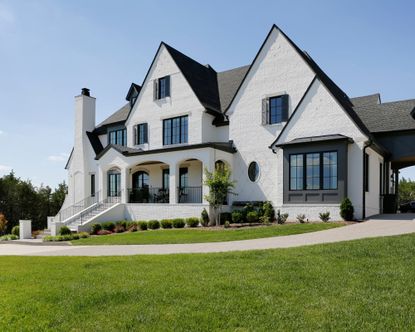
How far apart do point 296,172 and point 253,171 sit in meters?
3.84

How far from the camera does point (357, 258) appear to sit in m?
8.64

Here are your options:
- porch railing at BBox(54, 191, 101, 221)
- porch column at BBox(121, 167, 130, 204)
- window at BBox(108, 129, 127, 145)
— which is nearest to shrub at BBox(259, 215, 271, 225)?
porch column at BBox(121, 167, 130, 204)

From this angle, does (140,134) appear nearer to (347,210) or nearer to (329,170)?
(329,170)

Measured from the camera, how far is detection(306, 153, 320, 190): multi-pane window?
1858 cm

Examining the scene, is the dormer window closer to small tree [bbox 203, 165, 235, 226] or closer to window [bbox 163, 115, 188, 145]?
window [bbox 163, 115, 188, 145]

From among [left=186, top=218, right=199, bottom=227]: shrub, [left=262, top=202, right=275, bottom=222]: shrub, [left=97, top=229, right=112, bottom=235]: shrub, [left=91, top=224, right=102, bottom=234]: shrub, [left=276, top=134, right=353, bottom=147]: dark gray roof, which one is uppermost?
[left=276, top=134, right=353, bottom=147]: dark gray roof

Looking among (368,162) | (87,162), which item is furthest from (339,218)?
(87,162)

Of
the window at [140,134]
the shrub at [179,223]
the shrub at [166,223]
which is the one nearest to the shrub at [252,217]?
the shrub at [179,223]

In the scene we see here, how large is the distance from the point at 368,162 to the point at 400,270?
40.5 feet

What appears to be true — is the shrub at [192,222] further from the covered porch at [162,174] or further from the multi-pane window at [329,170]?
the multi-pane window at [329,170]

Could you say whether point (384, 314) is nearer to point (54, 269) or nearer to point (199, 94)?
point (54, 269)

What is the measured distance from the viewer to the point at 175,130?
2627cm

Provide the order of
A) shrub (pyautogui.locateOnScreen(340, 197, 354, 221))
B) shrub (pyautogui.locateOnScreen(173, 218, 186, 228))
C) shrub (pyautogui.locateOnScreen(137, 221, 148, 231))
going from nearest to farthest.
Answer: shrub (pyautogui.locateOnScreen(340, 197, 354, 221)) → shrub (pyautogui.locateOnScreen(173, 218, 186, 228)) → shrub (pyautogui.locateOnScreen(137, 221, 148, 231))

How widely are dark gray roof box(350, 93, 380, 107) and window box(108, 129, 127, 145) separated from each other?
693 inches
